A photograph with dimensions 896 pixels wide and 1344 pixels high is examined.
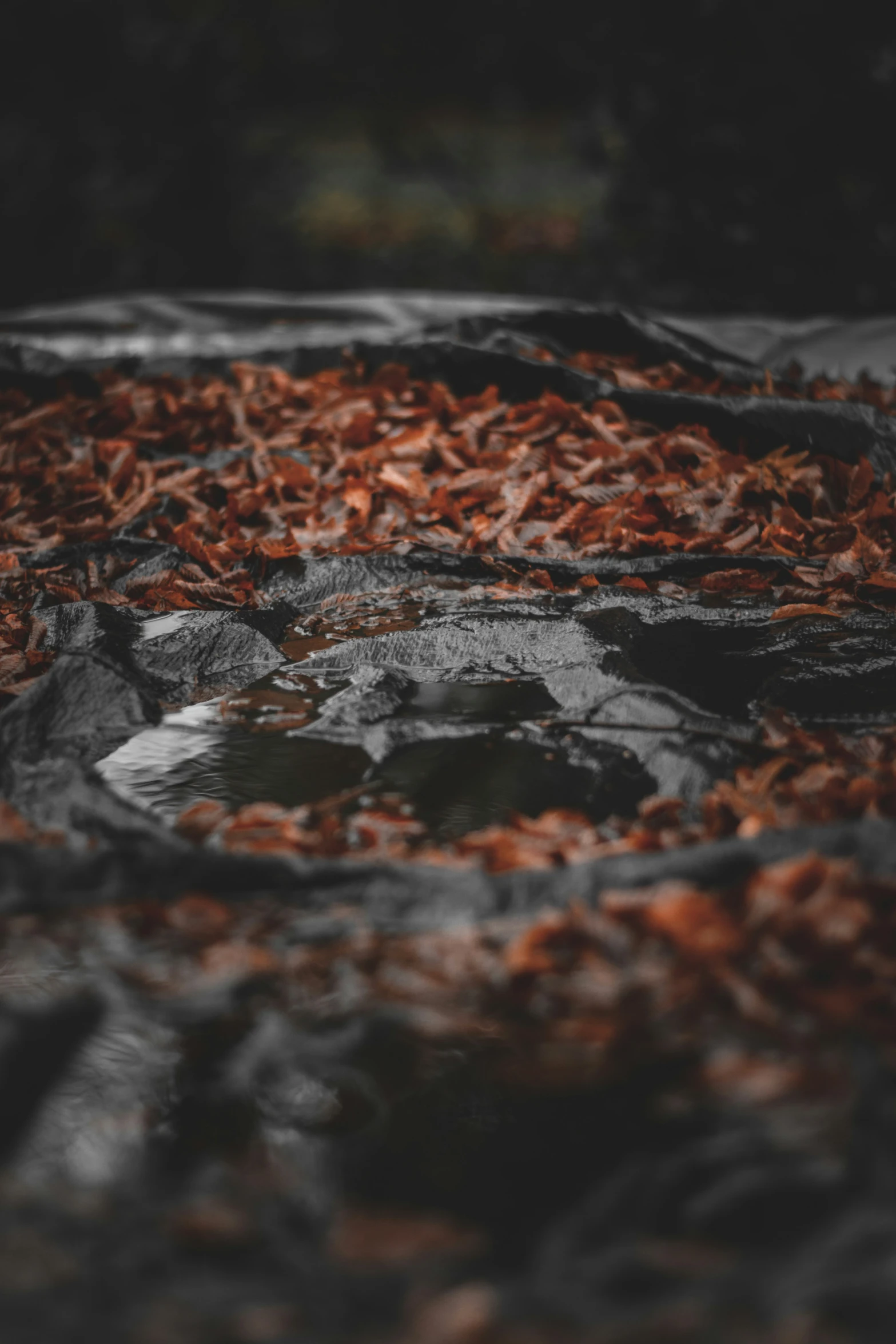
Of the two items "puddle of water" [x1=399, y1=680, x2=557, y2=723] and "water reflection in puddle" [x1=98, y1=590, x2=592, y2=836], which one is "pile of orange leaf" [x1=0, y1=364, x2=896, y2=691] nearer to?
"water reflection in puddle" [x1=98, y1=590, x2=592, y2=836]

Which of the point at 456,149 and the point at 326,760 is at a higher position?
the point at 456,149

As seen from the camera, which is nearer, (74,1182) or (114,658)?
(74,1182)

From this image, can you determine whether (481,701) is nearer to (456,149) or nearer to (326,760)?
(326,760)

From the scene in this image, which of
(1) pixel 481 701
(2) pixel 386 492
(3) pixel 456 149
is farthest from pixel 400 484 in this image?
(3) pixel 456 149

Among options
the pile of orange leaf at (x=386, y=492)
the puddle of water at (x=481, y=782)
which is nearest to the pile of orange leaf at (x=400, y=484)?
the pile of orange leaf at (x=386, y=492)

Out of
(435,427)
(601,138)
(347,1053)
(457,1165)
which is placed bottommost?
(457,1165)

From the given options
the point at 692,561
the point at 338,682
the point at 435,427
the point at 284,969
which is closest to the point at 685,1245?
Answer: the point at 284,969

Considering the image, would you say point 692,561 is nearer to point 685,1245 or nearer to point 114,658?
point 114,658

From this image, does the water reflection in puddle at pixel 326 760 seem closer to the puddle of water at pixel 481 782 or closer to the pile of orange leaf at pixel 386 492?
the puddle of water at pixel 481 782

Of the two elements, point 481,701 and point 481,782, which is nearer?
point 481,782
